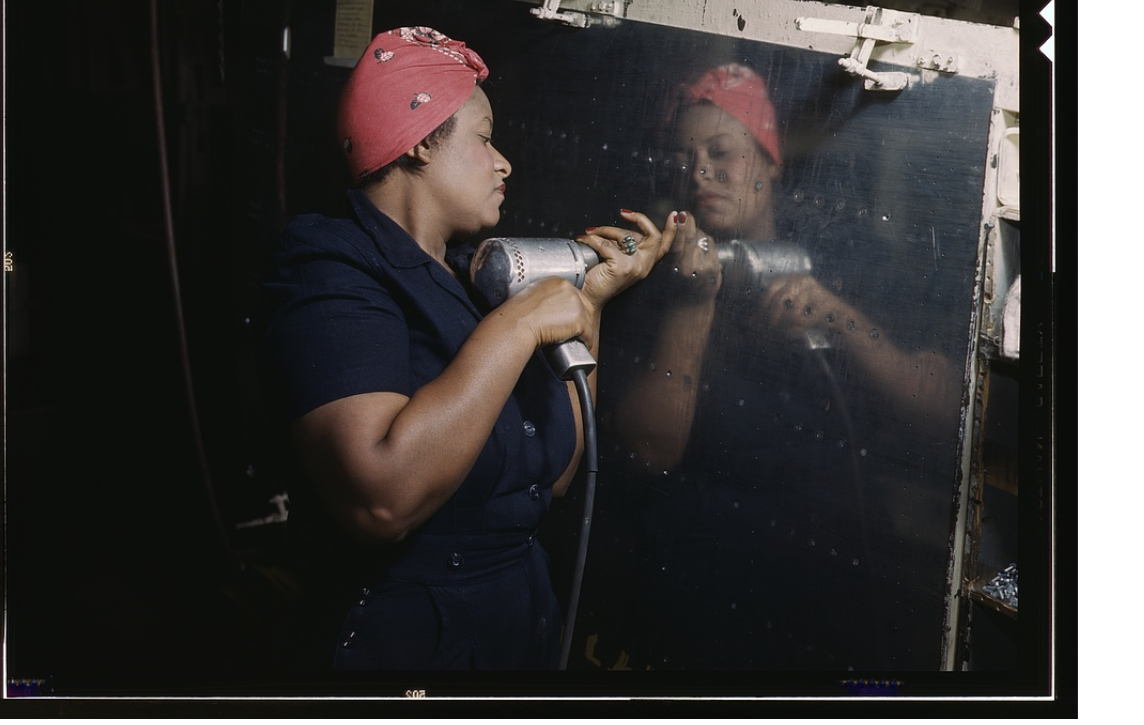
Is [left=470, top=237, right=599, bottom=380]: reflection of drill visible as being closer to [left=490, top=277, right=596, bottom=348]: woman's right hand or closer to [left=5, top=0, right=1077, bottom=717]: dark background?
[left=490, top=277, right=596, bottom=348]: woman's right hand

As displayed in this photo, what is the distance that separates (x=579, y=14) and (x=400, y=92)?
30cm

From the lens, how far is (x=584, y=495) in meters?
1.38

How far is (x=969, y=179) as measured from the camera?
3.90ft

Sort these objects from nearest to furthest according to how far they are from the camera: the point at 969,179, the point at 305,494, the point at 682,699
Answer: the point at 969,179 → the point at 305,494 → the point at 682,699

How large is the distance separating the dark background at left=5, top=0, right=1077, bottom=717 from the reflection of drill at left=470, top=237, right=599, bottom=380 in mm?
268

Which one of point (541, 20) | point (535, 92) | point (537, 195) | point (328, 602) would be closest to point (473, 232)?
point (537, 195)

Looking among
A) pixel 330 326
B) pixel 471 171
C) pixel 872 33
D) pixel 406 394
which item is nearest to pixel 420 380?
pixel 406 394

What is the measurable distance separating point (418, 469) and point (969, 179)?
2.67ft

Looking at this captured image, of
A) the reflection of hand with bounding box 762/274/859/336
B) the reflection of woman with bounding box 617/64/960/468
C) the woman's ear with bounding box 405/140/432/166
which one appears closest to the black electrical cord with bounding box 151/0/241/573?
the woman's ear with bounding box 405/140/432/166

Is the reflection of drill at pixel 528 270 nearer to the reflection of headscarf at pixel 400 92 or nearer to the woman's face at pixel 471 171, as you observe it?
the woman's face at pixel 471 171

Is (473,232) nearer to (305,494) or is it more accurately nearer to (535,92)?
(535,92)

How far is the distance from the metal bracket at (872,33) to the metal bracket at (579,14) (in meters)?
0.28

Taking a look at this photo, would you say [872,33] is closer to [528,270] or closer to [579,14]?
[579,14]

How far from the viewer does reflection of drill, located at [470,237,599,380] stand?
4.18 ft
